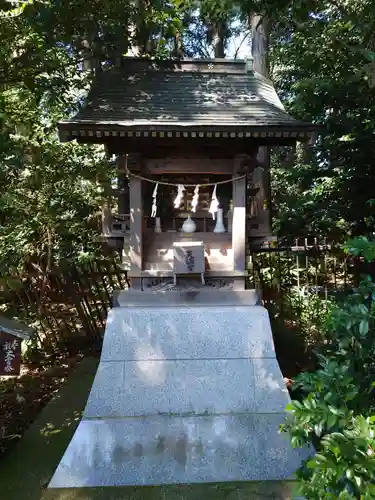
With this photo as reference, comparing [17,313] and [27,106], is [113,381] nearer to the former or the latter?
[17,313]

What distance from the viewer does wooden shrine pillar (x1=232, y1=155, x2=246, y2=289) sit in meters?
5.41

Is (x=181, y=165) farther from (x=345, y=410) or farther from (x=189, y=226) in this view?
(x=345, y=410)

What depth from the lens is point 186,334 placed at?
498 centimetres

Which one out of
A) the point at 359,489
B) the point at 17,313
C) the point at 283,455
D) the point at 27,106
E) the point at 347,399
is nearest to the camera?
the point at 359,489

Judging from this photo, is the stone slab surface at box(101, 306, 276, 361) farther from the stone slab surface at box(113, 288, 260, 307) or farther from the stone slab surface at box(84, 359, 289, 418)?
the stone slab surface at box(113, 288, 260, 307)

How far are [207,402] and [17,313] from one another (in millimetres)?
4103

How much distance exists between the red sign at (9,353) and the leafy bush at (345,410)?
255cm

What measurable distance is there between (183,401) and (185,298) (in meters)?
1.32

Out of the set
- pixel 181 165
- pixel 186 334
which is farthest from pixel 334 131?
pixel 186 334

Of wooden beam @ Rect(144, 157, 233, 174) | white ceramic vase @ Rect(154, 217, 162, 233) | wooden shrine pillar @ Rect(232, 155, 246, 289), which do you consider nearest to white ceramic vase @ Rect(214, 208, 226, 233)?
wooden shrine pillar @ Rect(232, 155, 246, 289)

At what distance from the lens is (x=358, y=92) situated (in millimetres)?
6180

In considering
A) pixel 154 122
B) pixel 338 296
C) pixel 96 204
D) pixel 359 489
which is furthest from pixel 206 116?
pixel 359 489

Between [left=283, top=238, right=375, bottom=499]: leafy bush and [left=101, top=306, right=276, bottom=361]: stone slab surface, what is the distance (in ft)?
7.20

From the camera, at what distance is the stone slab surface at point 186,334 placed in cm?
489
